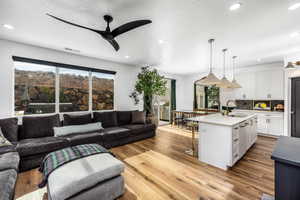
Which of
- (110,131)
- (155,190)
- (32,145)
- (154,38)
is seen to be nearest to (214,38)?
(154,38)

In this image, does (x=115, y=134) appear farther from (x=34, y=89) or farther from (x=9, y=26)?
(x=9, y=26)

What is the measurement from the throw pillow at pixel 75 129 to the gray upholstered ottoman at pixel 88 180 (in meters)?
1.65

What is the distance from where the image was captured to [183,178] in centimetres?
219

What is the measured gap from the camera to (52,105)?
11.9 feet

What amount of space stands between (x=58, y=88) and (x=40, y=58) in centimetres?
87

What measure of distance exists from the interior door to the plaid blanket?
520 cm

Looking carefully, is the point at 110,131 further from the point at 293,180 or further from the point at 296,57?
the point at 296,57

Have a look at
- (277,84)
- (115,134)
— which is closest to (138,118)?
(115,134)

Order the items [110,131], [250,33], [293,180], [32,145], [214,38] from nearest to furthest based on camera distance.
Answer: [293,180]
[32,145]
[250,33]
[214,38]
[110,131]

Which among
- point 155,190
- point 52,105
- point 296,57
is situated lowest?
point 155,190

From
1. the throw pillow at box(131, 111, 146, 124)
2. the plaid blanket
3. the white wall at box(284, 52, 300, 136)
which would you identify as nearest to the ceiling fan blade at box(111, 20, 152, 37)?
the plaid blanket

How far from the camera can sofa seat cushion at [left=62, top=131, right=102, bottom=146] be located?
2850 millimetres

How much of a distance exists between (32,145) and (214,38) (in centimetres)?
429

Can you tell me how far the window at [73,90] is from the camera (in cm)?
A: 381
